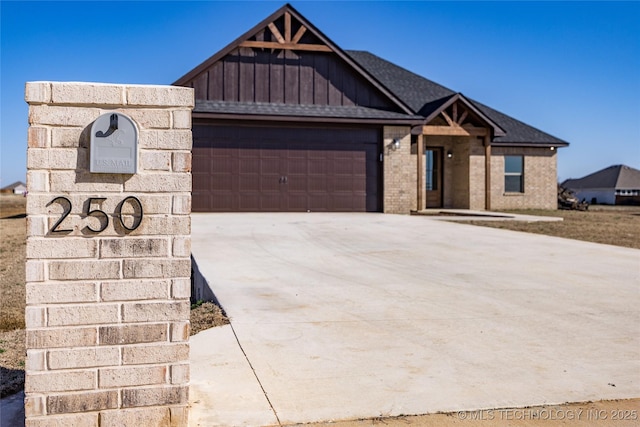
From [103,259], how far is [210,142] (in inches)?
617

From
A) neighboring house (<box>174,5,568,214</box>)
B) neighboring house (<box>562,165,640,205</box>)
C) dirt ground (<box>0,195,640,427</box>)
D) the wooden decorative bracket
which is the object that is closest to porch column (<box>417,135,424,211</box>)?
neighboring house (<box>174,5,568,214</box>)

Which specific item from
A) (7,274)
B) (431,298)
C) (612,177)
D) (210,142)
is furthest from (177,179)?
(612,177)

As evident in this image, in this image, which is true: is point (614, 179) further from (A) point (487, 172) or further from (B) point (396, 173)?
(B) point (396, 173)

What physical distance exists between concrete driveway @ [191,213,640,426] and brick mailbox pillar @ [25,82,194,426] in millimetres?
507

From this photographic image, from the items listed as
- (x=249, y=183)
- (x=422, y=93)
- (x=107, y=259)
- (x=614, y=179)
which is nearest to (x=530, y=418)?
(x=107, y=259)

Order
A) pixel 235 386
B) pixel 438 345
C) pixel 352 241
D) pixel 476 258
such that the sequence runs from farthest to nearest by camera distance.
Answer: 1. pixel 352 241
2. pixel 476 258
3. pixel 438 345
4. pixel 235 386

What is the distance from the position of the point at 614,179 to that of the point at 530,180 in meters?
37.5

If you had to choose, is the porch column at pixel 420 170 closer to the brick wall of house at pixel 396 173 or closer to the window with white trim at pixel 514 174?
the brick wall of house at pixel 396 173

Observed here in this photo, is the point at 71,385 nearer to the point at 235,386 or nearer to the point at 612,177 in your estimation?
the point at 235,386

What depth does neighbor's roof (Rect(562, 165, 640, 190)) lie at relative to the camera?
185 feet

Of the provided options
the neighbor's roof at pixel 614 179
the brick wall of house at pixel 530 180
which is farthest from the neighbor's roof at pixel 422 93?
the neighbor's roof at pixel 614 179

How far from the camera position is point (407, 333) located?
17.1 feet

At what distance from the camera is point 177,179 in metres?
3.25

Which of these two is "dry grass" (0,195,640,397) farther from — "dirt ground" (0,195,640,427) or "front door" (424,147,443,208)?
"front door" (424,147,443,208)
